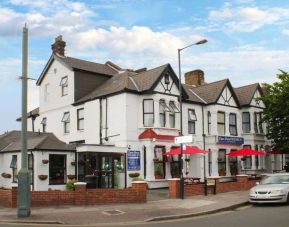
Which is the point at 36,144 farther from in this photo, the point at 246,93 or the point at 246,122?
the point at 246,93

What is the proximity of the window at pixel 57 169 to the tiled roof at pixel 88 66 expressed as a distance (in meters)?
8.98

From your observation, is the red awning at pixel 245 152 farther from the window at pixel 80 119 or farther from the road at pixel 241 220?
the road at pixel 241 220

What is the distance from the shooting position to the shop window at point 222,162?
3584 centimetres

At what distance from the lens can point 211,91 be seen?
37.1 metres

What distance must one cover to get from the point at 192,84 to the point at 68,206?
2576 cm

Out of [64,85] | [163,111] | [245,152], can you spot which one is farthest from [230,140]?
[64,85]

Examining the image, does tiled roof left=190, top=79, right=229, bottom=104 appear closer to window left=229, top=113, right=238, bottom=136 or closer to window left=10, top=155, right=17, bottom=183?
window left=229, top=113, right=238, bottom=136

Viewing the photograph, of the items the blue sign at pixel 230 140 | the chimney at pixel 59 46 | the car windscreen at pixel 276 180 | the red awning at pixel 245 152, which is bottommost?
the car windscreen at pixel 276 180

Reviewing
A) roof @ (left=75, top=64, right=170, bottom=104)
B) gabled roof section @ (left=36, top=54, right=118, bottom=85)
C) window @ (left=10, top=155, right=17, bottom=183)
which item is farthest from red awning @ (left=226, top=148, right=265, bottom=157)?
window @ (left=10, top=155, right=17, bottom=183)

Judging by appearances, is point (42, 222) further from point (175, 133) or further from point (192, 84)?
point (192, 84)

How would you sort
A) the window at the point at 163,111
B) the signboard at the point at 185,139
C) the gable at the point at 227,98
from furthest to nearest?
the gable at the point at 227,98
the window at the point at 163,111
the signboard at the point at 185,139

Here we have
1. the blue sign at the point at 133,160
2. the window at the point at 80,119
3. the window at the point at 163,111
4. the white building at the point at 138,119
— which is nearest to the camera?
the blue sign at the point at 133,160

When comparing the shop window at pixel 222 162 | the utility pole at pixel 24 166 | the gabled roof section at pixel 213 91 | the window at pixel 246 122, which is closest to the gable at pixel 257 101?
the window at pixel 246 122

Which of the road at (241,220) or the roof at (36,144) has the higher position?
the roof at (36,144)
